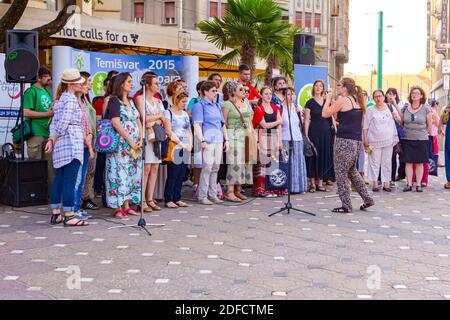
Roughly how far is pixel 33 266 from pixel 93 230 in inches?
75.3

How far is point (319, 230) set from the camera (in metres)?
8.28

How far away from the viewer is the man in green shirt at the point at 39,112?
386 inches

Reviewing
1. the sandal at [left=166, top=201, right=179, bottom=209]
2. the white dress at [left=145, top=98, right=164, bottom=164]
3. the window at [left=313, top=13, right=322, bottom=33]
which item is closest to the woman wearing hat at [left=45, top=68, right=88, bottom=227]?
the white dress at [left=145, top=98, right=164, bottom=164]

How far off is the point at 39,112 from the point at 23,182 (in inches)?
40.9

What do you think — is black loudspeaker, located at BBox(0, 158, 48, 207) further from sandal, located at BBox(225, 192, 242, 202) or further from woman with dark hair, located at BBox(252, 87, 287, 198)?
woman with dark hair, located at BBox(252, 87, 287, 198)

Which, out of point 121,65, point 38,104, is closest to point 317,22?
point 121,65

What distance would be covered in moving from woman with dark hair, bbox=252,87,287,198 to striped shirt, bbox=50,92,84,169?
11.8ft

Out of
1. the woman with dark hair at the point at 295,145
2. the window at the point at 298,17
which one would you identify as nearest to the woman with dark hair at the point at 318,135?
the woman with dark hair at the point at 295,145

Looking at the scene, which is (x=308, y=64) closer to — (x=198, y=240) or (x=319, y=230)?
(x=319, y=230)

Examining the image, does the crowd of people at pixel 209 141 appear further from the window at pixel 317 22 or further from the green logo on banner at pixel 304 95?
the window at pixel 317 22

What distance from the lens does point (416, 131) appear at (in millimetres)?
12516

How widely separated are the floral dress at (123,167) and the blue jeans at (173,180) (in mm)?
999

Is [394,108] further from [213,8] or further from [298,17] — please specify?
[298,17]
